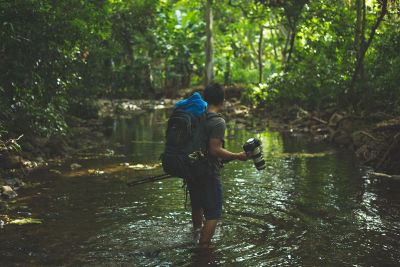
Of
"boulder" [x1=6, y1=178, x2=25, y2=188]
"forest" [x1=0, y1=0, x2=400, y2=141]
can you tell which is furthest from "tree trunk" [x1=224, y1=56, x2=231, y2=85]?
Answer: "boulder" [x1=6, y1=178, x2=25, y2=188]

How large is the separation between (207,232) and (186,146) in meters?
1.09

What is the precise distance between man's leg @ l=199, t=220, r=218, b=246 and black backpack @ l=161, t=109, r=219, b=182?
60 cm

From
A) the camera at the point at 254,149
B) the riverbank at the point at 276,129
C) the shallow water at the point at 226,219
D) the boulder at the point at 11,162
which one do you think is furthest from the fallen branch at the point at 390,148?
the boulder at the point at 11,162

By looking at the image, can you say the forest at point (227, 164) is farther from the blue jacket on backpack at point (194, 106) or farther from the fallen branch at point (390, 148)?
the blue jacket on backpack at point (194, 106)

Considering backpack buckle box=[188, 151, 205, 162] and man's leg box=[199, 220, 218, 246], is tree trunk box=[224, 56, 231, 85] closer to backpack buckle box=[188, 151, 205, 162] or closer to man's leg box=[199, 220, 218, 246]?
man's leg box=[199, 220, 218, 246]

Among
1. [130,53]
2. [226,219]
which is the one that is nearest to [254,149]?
[226,219]

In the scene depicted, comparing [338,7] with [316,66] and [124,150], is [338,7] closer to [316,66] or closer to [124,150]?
[316,66]

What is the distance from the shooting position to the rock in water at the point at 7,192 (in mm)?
8789

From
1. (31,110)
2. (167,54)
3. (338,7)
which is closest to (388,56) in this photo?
(338,7)

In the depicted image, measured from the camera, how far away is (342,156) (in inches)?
532

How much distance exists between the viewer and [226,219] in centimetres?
769

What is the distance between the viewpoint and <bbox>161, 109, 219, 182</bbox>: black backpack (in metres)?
5.87

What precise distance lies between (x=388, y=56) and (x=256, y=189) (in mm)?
7857

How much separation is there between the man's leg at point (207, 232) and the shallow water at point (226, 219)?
164mm
